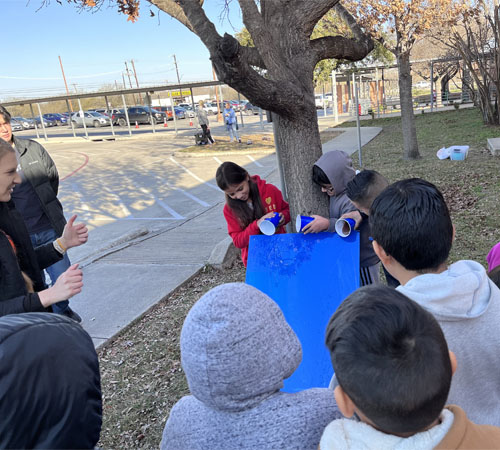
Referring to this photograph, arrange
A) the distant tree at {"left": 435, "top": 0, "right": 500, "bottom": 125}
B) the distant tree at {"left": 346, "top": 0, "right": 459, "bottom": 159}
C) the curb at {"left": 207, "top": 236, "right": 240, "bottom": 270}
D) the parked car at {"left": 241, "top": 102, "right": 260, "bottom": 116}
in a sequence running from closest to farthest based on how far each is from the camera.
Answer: the curb at {"left": 207, "top": 236, "right": 240, "bottom": 270}
the distant tree at {"left": 346, "top": 0, "right": 459, "bottom": 159}
the distant tree at {"left": 435, "top": 0, "right": 500, "bottom": 125}
the parked car at {"left": 241, "top": 102, "right": 260, "bottom": 116}

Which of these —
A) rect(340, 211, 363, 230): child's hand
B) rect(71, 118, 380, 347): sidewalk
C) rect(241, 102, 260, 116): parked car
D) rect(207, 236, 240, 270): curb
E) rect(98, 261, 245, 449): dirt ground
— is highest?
rect(340, 211, 363, 230): child's hand

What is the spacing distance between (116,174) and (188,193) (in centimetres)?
497

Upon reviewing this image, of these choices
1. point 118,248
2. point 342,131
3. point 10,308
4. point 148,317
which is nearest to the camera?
point 10,308

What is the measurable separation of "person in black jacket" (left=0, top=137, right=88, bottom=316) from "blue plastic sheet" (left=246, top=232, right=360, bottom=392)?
1.27 meters

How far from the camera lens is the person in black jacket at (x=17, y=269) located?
198 centimetres

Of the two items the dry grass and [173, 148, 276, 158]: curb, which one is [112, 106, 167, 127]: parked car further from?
the dry grass

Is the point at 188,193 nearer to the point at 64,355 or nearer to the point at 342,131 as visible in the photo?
the point at 64,355

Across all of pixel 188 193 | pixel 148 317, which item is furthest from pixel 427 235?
pixel 188 193

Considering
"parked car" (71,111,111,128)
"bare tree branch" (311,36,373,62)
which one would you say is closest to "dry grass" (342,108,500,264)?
"bare tree branch" (311,36,373,62)

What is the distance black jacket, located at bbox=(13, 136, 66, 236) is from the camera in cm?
357

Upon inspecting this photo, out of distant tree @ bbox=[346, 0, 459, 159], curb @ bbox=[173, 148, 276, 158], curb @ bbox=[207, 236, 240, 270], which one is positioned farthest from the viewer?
curb @ bbox=[173, 148, 276, 158]

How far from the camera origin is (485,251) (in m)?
4.45

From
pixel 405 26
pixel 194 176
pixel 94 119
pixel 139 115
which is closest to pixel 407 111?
pixel 405 26

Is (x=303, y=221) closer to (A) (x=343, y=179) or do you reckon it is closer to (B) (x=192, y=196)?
(A) (x=343, y=179)
